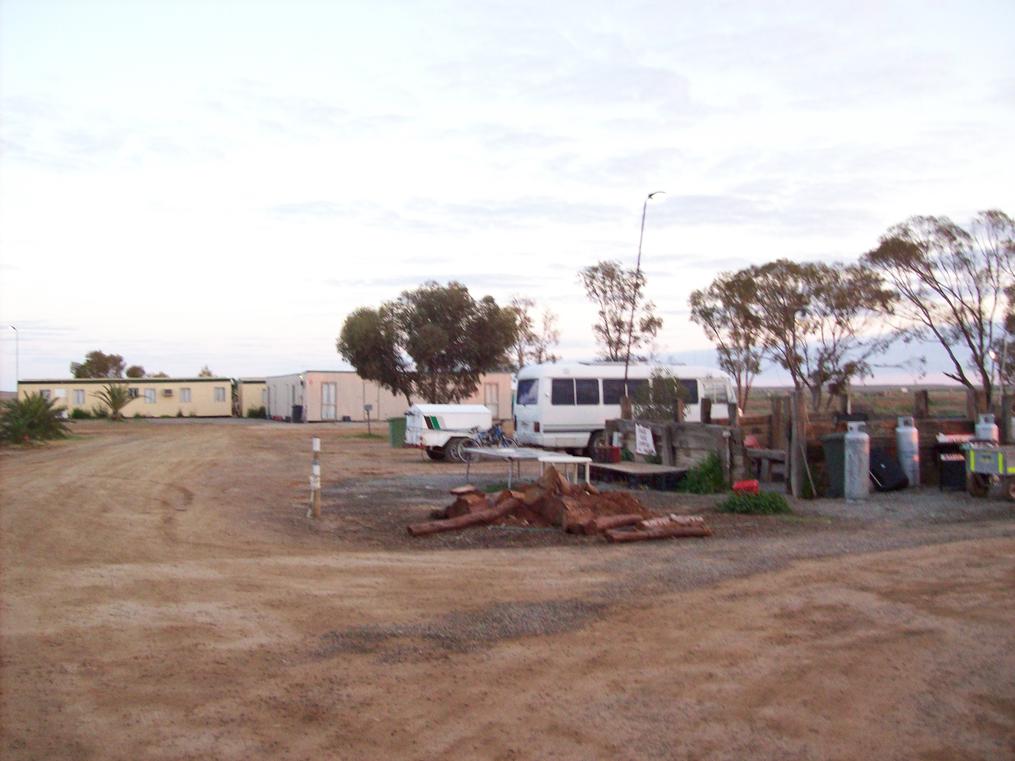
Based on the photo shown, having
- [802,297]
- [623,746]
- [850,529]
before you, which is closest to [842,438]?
[850,529]

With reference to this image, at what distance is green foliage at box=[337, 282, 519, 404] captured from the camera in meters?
43.4

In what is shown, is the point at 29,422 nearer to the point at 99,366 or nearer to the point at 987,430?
the point at 987,430

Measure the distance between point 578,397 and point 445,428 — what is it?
365cm

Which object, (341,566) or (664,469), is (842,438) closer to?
(664,469)

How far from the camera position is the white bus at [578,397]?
24.0 m

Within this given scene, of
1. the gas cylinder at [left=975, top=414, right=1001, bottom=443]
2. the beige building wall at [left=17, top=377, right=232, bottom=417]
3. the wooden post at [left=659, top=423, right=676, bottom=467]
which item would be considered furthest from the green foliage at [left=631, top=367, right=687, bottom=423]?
the beige building wall at [left=17, top=377, right=232, bottom=417]

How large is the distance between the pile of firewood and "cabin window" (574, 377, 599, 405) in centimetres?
1098

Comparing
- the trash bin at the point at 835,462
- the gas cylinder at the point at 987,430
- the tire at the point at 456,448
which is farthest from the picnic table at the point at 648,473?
the tire at the point at 456,448

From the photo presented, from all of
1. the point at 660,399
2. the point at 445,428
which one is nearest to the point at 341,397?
the point at 445,428

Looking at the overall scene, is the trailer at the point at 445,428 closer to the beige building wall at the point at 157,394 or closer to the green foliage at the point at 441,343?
the green foliage at the point at 441,343

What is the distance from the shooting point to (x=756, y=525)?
40.2ft

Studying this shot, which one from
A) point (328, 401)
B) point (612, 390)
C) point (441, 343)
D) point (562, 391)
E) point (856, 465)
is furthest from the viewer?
point (328, 401)

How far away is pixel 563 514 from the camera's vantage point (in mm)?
11984

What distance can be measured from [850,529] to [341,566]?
19.6ft
